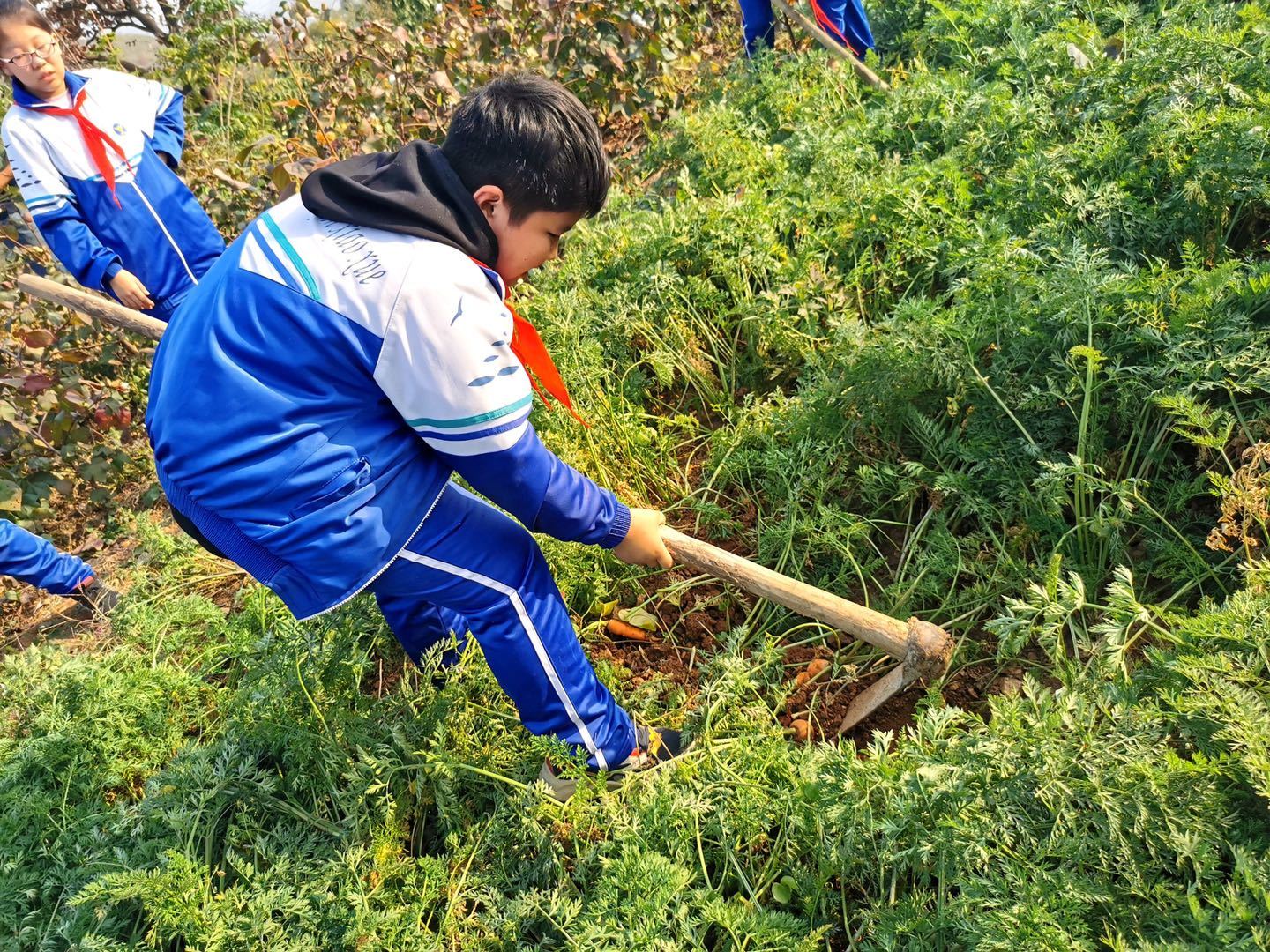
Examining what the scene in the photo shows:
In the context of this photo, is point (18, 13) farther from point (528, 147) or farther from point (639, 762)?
point (639, 762)

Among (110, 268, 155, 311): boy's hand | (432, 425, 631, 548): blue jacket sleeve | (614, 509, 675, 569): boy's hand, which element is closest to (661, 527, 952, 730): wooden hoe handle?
(614, 509, 675, 569): boy's hand

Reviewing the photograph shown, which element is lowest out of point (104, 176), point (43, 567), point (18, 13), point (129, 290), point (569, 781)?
point (43, 567)

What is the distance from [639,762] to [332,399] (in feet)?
→ 4.39

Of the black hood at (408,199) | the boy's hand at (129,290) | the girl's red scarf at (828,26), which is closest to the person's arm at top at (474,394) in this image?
the black hood at (408,199)

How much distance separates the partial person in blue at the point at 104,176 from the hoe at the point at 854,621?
3067 millimetres

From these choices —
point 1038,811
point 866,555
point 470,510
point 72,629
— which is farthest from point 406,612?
point 72,629

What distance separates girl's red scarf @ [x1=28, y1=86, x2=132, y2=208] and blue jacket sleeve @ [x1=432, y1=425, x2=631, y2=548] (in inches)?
115

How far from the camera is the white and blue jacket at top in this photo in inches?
74.7

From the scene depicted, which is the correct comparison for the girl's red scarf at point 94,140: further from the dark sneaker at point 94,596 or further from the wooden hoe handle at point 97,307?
the dark sneaker at point 94,596

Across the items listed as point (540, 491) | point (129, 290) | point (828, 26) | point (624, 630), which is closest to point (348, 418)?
point (540, 491)

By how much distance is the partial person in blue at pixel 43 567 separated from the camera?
13.1ft

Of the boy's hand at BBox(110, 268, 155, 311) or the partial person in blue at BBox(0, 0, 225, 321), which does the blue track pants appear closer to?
the boy's hand at BBox(110, 268, 155, 311)

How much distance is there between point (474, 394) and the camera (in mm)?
1917

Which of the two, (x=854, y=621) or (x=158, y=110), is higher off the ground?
(x=158, y=110)
